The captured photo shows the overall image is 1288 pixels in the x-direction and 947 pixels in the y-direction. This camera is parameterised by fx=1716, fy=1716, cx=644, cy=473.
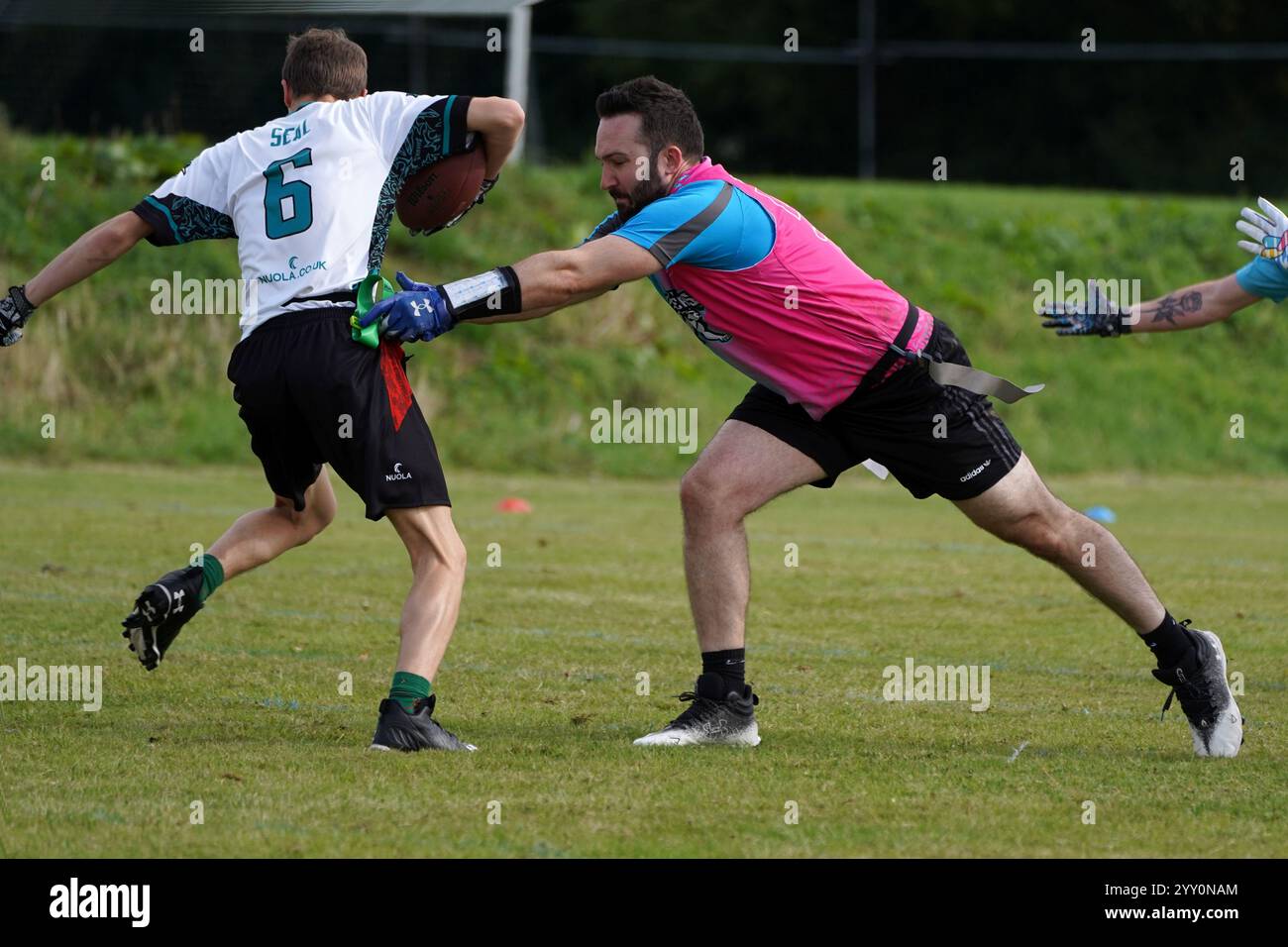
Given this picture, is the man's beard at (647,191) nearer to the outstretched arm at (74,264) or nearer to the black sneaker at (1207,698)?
the outstretched arm at (74,264)

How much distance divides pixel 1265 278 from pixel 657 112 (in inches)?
94.4

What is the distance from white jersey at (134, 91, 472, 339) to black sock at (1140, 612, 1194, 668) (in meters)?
2.83

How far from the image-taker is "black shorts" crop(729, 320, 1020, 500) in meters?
5.66

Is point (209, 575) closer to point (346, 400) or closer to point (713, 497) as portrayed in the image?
point (346, 400)

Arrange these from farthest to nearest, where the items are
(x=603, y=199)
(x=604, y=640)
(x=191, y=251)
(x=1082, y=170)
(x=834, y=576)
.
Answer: (x=1082, y=170)
(x=603, y=199)
(x=191, y=251)
(x=834, y=576)
(x=604, y=640)

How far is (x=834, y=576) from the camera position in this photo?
1026cm

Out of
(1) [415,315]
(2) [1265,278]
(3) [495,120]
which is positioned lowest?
(1) [415,315]

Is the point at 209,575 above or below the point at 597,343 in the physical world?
below

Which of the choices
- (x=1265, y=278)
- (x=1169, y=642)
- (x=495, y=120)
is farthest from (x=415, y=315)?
(x=1265, y=278)

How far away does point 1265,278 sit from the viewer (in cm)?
629

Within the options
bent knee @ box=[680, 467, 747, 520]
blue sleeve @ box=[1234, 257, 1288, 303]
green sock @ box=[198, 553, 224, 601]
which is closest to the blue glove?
bent knee @ box=[680, 467, 747, 520]

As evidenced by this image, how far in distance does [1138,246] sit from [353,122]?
19.1 metres
